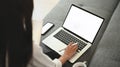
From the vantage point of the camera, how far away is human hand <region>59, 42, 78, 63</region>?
1.30 m

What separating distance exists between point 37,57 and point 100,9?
765mm

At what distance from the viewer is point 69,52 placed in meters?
1.33

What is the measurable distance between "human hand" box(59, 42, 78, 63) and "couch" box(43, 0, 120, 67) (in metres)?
0.10

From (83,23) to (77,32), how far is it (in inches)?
2.6

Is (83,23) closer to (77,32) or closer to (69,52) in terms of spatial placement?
(77,32)

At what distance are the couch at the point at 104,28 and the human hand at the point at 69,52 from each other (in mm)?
104

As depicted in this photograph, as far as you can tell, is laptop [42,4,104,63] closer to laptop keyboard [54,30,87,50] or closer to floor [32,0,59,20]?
laptop keyboard [54,30,87,50]

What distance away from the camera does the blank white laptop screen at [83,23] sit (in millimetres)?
1412
